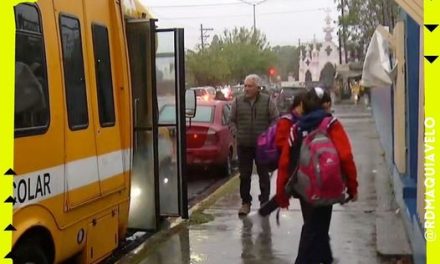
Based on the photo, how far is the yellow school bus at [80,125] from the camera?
4.47m

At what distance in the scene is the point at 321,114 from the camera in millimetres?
5551

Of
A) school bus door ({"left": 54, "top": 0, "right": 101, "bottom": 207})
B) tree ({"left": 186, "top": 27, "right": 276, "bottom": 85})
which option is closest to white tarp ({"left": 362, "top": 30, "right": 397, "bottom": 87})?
school bus door ({"left": 54, "top": 0, "right": 101, "bottom": 207})

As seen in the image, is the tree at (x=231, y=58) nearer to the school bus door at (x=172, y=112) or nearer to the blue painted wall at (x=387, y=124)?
the blue painted wall at (x=387, y=124)

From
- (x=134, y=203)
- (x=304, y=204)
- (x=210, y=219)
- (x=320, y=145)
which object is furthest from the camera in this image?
(x=210, y=219)

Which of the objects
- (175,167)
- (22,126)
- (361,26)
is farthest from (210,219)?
(361,26)

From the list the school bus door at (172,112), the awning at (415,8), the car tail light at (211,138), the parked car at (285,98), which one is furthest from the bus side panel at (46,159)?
the parked car at (285,98)

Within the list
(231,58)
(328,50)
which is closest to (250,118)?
(231,58)

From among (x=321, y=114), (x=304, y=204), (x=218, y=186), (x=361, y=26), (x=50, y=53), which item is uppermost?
(x=361, y=26)

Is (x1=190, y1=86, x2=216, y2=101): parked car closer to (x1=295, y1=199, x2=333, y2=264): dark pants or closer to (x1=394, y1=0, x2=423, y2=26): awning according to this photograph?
(x1=295, y1=199, x2=333, y2=264): dark pants

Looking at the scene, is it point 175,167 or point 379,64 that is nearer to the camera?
point 175,167

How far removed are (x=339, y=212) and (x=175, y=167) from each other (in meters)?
2.74

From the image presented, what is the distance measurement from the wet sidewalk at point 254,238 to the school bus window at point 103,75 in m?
1.76

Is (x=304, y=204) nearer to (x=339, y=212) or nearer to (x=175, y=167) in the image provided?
(x=175, y=167)

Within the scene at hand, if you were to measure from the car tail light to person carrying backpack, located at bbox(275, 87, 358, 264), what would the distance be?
7160 millimetres
